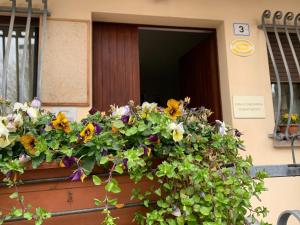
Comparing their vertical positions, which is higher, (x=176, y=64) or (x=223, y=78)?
(x=176, y=64)

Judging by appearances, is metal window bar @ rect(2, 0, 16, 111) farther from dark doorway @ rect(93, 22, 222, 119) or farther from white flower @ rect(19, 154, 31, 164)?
white flower @ rect(19, 154, 31, 164)

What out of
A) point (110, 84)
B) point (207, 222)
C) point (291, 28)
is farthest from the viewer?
point (291, 28)

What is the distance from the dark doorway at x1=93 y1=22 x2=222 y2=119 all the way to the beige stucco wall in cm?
12

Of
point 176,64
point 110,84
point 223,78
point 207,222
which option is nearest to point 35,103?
point 207,222

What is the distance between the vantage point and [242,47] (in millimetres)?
2703

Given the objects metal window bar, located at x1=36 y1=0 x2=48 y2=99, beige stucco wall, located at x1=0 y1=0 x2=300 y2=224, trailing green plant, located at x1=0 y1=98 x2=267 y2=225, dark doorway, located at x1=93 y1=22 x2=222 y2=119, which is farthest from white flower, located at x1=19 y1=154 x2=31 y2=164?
beige stucco wall, located at x1=0 y1=0 x2=300 y2=224

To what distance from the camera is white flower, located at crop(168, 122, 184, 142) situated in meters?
0.98

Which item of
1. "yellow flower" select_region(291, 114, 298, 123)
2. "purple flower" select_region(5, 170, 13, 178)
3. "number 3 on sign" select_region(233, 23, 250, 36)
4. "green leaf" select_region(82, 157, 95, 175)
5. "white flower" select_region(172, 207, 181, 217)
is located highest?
"number 3 on sign" select_region(233, 23, 250, 36)

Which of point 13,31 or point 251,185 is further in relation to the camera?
point 13,31

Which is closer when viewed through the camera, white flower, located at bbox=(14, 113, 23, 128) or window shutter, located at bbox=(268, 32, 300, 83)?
white flower, located at bbox=(14, 113, 23, 128)

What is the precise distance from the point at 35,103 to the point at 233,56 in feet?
6.57

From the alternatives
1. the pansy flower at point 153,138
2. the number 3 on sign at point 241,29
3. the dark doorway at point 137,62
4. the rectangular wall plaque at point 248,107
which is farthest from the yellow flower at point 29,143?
the number 3 on sign at point 241,29

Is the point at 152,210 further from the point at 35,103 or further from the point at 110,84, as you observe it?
the point at 110,84

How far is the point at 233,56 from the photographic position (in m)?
2.68
